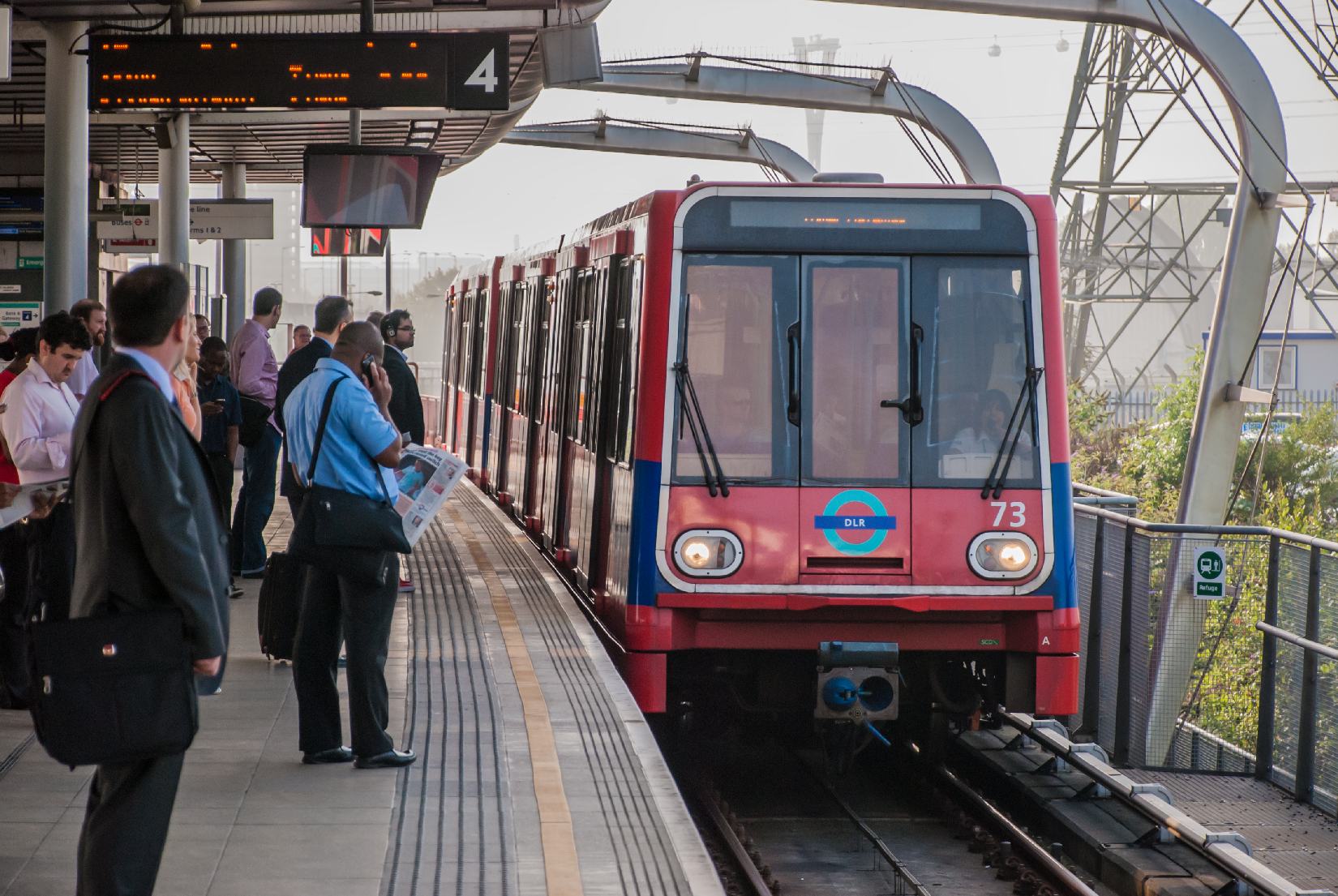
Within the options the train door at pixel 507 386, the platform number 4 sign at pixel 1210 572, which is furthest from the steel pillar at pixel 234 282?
the platform number 4 sign at pixel 1210 572

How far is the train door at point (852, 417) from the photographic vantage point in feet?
25.6

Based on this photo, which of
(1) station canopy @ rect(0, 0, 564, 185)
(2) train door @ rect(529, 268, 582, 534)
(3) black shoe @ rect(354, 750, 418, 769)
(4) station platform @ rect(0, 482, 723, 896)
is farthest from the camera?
(1) station canopy @ rect(0, 0, 564, 185)

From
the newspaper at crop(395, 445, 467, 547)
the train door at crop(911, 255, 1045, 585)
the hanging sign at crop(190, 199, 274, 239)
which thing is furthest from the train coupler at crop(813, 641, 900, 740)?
the hanging sign at crop(190, 199, 274, 239)

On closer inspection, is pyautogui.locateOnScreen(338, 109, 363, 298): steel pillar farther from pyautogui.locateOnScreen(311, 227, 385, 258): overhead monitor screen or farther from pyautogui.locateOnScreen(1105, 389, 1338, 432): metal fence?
pyautogui.locateOnScreen(1105, 389, 1338, 432): metal fence

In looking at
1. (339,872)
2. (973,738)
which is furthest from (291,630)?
(973,738)

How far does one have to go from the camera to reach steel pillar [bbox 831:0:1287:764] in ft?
47.8

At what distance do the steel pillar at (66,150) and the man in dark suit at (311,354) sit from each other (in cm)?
405

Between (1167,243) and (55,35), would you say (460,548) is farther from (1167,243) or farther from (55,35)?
(1167,243)

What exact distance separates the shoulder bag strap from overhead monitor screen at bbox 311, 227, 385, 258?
16.2m

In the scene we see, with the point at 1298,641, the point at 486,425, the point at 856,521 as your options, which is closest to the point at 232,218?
the point at 486,425

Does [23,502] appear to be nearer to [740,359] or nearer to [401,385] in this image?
[740,359]

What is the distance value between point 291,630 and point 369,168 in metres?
7.24

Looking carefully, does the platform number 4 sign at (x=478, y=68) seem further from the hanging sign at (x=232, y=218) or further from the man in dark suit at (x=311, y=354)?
the hanging sign at (x=232, y=218)

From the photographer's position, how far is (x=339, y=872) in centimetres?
489
